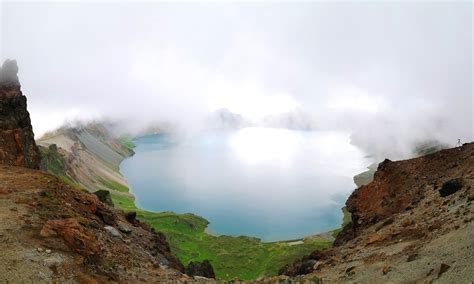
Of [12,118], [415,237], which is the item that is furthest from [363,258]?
[12,118]

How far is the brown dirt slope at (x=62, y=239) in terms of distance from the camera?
26.2 meters

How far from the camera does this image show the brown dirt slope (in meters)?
26.2

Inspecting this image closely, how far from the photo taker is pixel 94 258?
29484 millimetres

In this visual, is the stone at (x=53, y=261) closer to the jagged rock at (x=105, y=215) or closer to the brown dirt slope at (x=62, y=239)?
the brown dirt slope at (x=62, y=239)

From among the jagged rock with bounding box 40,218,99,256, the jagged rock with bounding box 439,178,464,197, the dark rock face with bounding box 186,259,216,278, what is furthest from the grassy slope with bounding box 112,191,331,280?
the jagged rock with bounding box 40,218,99,256

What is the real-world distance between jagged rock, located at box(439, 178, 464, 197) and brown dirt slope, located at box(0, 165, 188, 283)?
22.1m

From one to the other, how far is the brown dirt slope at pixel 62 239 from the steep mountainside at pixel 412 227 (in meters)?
13.7

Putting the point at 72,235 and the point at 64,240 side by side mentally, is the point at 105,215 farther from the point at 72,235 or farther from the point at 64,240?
the point at 64,240

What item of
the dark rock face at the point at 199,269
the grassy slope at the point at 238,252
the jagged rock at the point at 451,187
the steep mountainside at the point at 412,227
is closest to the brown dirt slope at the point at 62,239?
the steep mountainside at the point at 412,227

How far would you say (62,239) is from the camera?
1154 inches

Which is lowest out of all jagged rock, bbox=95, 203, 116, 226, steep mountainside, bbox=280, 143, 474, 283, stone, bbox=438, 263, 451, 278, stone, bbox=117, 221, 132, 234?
stone, bbox=438, 263, 451, 278

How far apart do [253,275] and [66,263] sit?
13140 centimetres

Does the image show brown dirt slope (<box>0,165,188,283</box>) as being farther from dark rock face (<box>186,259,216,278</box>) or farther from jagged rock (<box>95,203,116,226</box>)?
dark rock face (<box>186,259,216,278</box>)

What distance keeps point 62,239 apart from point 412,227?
25128mm
